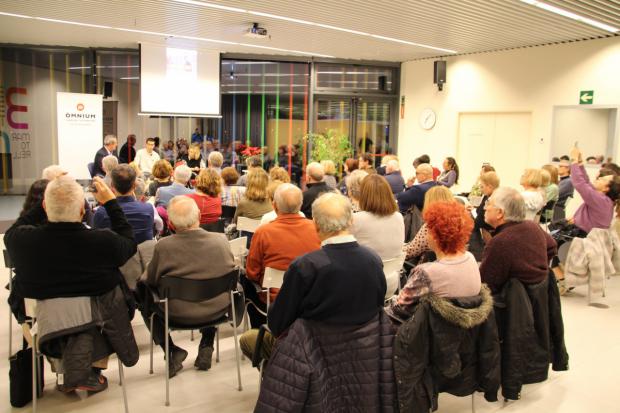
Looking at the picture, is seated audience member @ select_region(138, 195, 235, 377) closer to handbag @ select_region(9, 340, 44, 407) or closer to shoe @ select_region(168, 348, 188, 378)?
shoe @ select_region(168, 348, 188, 378)

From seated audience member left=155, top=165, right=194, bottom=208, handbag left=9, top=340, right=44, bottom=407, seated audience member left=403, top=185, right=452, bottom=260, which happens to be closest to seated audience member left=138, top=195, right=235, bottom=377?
handbag left=9, top=340, right=44, bottom=407

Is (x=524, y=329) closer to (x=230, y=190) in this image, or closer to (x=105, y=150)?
(x=230, y=190)

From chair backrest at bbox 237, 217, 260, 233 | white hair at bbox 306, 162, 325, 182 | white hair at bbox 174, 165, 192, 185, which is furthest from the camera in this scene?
white hair at bbox 306, 162, 325, 182

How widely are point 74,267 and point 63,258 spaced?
0.25 ft

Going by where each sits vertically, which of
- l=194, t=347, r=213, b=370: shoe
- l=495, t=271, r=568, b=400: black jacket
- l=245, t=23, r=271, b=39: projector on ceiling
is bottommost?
l=194, t=347, r=213, b=370: shoe

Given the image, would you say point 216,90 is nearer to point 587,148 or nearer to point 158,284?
point 587,148

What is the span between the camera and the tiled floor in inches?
136

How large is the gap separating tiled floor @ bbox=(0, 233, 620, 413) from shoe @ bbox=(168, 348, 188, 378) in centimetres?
5

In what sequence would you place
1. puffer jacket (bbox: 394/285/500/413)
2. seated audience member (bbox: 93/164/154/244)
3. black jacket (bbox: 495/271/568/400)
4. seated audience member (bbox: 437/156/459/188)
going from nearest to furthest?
puffer jacket (bbox: 394/285/500/413)
black jacket (bbox: 495/271/568/400)
seated audience member (bbox: 93/164/154/244)
seated audience member (bbox: 437/156/459/188)

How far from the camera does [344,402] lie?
2.58 metres

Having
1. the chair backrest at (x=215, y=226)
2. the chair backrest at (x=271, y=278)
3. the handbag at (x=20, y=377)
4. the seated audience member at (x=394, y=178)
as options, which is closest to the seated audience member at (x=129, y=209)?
the chair backrest at (x=215, y=226)

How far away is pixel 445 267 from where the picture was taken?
283 centimetres

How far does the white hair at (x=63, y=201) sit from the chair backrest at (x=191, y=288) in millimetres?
658

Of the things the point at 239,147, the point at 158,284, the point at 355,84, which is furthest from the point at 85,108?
the point at 158,284
